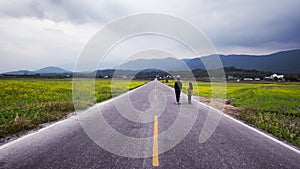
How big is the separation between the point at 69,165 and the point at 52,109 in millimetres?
8981

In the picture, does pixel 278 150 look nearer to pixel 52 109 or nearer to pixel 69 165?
pixel 69 165

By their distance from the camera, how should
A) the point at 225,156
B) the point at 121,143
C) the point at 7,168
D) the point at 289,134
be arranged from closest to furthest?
the point at 7,168
the point at 225,156
the point at 121,143
the point at 289,134

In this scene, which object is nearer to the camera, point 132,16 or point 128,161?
point 128,161

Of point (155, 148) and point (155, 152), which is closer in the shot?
point (155, 152)

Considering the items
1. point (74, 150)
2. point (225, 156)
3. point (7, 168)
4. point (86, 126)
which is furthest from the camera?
point (86, 126)

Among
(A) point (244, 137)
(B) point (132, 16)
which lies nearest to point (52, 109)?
(B) point (132, 16)

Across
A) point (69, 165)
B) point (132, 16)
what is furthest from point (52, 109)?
point (69, 165)

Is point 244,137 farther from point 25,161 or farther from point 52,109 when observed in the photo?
point 52,109

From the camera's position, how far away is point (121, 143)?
5.81 metres

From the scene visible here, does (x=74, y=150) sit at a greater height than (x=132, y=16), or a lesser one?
lesser

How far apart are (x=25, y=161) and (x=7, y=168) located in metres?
0.36

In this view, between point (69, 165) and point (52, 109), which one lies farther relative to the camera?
point (52, 109)

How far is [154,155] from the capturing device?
192 inches

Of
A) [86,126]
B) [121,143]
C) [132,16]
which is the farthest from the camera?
[132,16]
